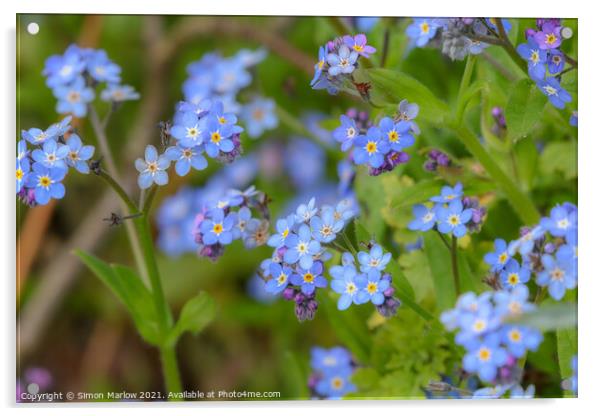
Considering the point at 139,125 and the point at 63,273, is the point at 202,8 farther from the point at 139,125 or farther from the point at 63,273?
the point at 63,273

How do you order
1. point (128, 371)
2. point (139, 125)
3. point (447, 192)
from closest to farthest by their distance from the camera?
point (447, 192)
point (128, 371)
point (139, 125)

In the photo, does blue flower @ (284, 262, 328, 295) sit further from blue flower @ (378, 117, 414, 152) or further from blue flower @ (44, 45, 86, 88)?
blue flower @ (44, 45, 86, 88)

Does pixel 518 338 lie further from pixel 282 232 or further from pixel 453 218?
pixel 282 232

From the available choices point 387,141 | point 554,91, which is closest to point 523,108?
point 554,91

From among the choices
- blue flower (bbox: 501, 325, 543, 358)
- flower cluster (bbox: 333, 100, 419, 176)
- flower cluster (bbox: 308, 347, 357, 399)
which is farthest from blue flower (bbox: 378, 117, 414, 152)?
flower cluster (bbox: 308, 347, 357, 399)

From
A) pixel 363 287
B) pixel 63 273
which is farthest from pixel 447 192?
pixel 63 273

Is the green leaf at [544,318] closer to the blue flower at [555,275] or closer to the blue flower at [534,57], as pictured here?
the blue flower at [555,275]

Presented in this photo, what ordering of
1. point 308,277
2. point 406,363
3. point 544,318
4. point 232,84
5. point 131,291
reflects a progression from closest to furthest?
point 544,318
point 308,277
point 131,291
point 406,363
point 232,84
